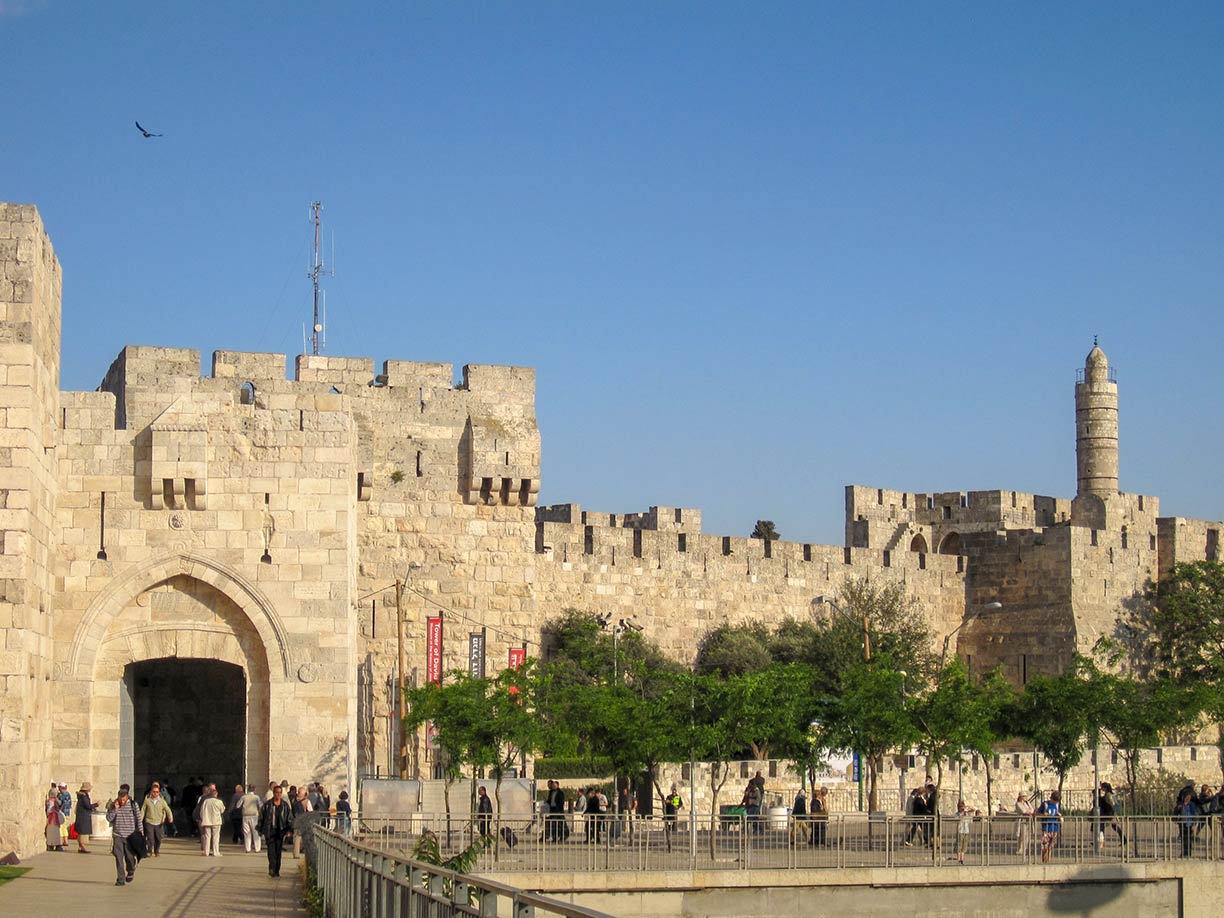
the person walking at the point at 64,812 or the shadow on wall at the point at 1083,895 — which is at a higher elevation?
the person walking at the point at 64,812

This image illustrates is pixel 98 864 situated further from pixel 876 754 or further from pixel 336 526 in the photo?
pixel 876 754

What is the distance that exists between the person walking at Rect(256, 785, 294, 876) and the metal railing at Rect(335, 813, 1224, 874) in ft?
2.21

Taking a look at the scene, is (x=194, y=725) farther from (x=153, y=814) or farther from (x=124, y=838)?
(x=124, y=838)

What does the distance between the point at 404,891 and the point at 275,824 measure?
9208 mm

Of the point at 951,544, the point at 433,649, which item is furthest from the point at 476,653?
the point at 951,544

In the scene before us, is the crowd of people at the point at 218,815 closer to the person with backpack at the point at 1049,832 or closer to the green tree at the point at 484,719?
the green tree at the point at 484,719

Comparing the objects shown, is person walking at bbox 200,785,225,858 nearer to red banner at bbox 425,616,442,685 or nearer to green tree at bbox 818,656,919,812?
red banner at bbox 425,616,442,685

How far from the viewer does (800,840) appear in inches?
818

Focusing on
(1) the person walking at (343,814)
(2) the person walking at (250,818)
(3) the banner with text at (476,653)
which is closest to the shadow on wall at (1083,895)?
(1) the person walking at (343,814)

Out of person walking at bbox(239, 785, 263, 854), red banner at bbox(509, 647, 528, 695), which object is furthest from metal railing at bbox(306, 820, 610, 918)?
red banner at bbox(509, 647, 528, 695)

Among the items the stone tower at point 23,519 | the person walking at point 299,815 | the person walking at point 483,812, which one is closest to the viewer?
the stone tower at point 23,519

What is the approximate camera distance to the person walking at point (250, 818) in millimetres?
20328

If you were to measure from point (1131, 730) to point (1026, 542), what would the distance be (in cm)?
1545

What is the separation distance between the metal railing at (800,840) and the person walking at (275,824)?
673 mm
